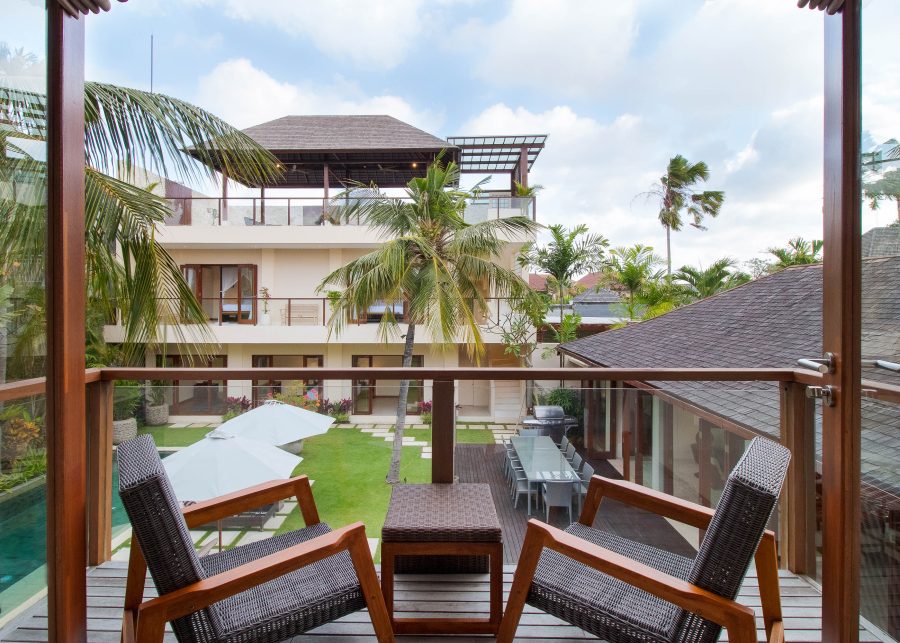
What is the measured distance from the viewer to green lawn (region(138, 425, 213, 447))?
7.87 feet

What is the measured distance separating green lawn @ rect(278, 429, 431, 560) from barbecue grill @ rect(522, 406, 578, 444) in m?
0.64

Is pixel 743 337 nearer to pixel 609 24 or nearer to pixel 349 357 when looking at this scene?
pixel 609 24

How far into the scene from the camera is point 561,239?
43.6ft

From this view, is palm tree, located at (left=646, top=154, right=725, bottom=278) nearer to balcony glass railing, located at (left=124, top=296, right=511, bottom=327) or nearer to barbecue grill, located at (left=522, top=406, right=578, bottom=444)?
balcony glass railing, located at (left=124, top=296, right=511, bottom=327)

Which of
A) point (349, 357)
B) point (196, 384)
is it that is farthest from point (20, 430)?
point (349, 357)

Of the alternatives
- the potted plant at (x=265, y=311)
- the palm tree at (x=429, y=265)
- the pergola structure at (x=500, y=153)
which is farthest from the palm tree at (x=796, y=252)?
the potted plant at (x=265, y=311)

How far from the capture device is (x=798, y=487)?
2.25 m

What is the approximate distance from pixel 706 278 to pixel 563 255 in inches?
211

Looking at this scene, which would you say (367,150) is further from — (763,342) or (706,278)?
(706,278)

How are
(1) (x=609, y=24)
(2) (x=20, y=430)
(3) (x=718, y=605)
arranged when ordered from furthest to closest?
(1) (x=609, y=24), (2) (x=20, y=430), (3) (x=718, y=605)

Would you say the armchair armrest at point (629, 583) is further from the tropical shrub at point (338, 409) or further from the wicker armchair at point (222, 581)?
the tropical shrub at point (338, 409)

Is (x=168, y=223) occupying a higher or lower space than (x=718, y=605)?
higher

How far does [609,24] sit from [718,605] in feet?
22.4

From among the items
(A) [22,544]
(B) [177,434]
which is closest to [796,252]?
(B) [177,434]
